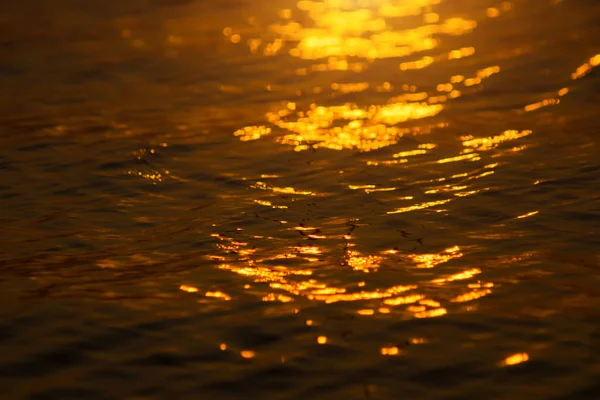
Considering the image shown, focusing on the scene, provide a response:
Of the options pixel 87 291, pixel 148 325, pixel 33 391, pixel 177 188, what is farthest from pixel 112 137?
pixel 33 391

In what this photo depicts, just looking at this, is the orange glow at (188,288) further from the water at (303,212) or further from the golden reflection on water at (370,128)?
the golden reflection on water at (370,128)

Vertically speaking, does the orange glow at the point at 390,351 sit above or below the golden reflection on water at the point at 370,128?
below

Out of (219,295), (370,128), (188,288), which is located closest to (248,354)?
(219,295)

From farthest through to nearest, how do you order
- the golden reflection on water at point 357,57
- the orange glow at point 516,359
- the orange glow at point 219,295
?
the golden reflection on water at point 357,57, the orange glow at point 219,295, the orange glow at point 516,359

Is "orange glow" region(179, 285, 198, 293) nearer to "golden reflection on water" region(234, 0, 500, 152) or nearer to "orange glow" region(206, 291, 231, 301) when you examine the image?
"orange glow" region(206, 291, 231, 301)

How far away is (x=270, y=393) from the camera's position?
3455 millimetres

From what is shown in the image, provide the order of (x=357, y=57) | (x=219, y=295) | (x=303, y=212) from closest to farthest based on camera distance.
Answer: (x=219, y=295)
(x=303, y=212)
(x=357, y=57)

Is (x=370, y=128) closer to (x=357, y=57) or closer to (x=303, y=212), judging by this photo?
(x=303, y=212)

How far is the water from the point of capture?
367 centimetres

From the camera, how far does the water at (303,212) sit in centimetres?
367

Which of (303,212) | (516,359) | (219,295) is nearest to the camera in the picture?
(516,359)

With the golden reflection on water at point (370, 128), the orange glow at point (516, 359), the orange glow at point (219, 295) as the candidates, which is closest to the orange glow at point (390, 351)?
the golden reflection on water at point (370, 128)

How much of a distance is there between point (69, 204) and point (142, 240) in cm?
80

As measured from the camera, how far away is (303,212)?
17.0 feet
